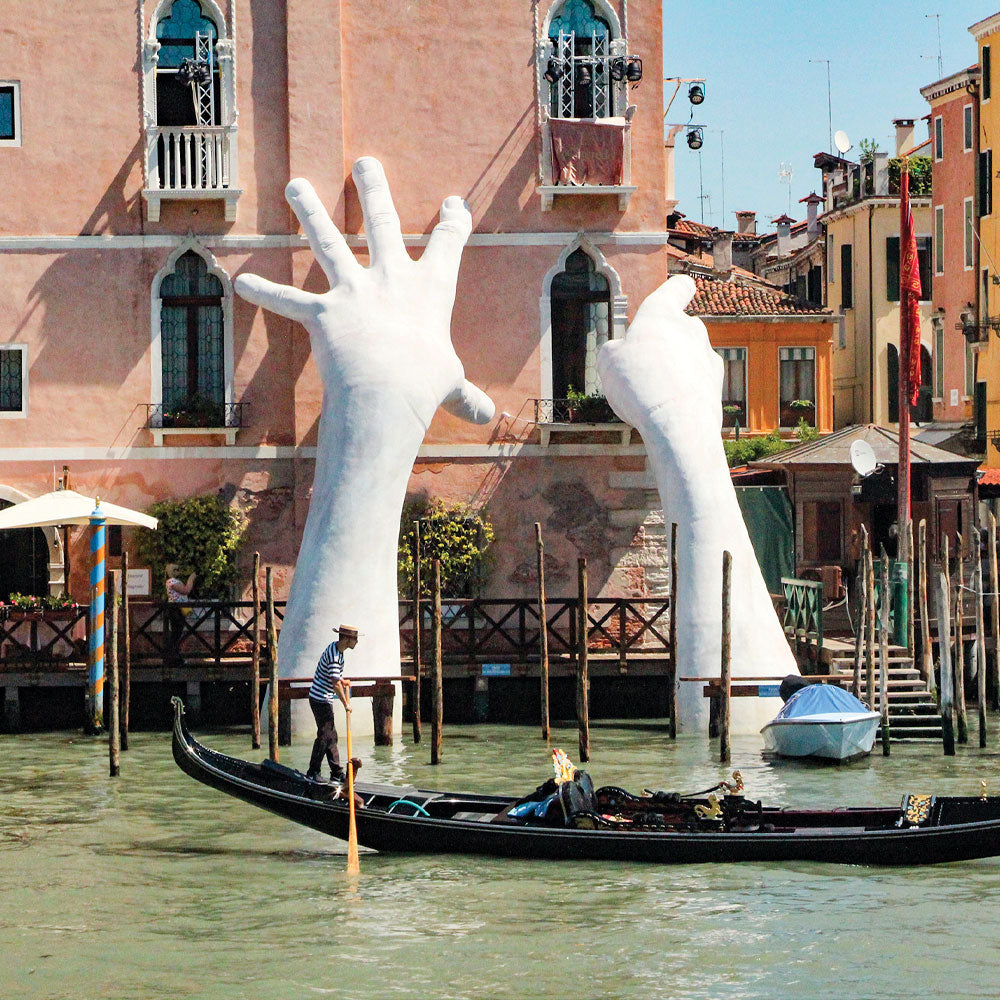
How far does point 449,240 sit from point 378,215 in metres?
0.95

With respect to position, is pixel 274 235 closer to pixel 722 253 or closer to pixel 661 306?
pixel 661 306

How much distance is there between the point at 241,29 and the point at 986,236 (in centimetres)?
1945

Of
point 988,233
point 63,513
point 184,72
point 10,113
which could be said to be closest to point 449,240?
point 184,72

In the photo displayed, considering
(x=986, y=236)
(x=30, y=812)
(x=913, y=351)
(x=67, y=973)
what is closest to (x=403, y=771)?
(x=30, y=812)

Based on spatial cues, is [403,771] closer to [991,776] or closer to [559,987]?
[991,776]

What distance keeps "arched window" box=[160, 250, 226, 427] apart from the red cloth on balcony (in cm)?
455

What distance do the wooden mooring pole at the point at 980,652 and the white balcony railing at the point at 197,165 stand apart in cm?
Answer: 994

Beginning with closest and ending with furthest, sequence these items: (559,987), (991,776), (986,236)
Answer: (559,987), (991,776), (986,236)

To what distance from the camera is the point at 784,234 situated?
55188mm

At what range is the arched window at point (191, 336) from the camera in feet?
86.5

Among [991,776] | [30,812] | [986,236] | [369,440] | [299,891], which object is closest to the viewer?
[299,891]

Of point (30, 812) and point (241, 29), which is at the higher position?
point (241, 29)

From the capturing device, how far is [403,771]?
69.7ft

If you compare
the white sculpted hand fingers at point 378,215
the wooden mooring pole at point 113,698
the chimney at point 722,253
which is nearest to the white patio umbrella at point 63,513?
the wooden mooring pole at point 113,698
